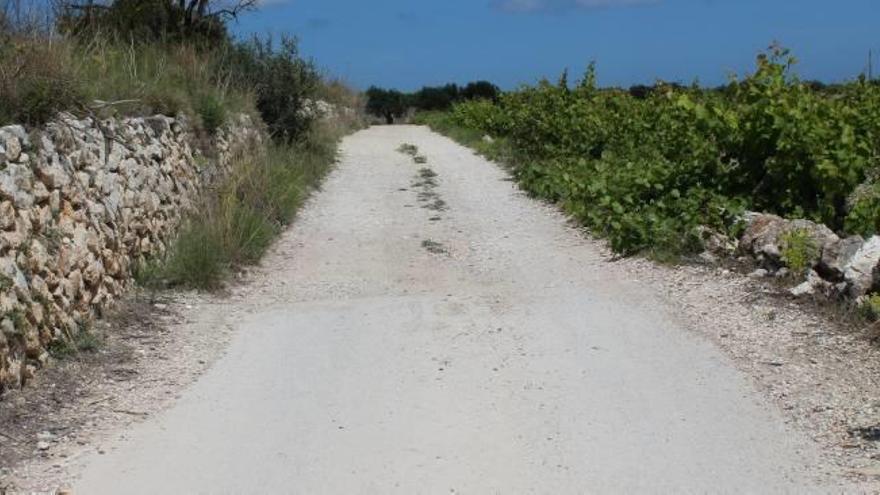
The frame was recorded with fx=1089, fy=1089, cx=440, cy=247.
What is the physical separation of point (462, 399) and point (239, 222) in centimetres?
548

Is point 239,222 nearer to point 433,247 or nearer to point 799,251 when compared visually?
point 433,247

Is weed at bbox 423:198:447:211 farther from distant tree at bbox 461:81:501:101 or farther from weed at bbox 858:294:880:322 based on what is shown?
distant tree at bbox 461:81:501:101

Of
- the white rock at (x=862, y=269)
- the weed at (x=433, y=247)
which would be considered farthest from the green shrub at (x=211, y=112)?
the white rock at (x=862, y=269)

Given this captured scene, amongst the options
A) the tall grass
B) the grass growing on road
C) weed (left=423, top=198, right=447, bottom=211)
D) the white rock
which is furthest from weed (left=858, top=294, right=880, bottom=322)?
weed (left=423, top=198, right=447, bottom=211)

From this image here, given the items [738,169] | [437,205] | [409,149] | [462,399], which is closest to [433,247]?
[738,169]

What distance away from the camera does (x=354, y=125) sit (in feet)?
122

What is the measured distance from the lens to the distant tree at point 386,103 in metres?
50.3

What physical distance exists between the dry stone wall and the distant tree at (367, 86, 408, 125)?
38.9 metres

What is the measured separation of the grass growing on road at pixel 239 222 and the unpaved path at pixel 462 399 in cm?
42

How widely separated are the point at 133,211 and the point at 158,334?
1.72 m

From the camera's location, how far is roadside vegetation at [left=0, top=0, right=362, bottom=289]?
8195 mm

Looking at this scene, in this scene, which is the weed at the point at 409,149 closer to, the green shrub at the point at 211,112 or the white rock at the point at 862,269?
the green shrub at the point at 211,112

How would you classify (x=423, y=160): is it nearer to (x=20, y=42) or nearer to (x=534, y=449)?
(x=20, y=42)

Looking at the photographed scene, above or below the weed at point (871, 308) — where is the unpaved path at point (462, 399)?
below
